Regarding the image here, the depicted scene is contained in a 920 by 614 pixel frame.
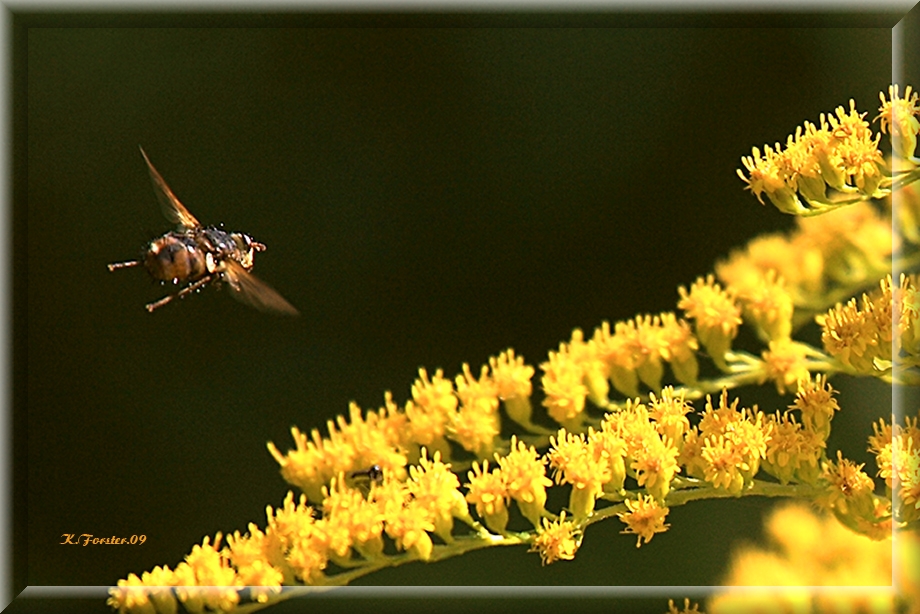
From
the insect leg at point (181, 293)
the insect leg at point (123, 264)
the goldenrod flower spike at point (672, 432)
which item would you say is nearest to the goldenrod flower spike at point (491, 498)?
the goldenrod flower spike at point (672, 432)

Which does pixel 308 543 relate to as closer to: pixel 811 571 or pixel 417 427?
pixel 417 427

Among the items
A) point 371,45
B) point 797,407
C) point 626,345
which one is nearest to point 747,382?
point 797,407

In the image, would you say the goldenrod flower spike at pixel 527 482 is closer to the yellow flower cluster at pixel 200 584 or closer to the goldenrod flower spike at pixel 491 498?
the goldenrod flower spike at pixel 491 498

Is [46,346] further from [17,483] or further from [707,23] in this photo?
[707,23]

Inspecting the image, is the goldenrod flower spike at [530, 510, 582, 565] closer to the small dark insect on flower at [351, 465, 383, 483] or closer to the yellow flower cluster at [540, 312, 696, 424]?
the yellow flower cluster at [540, 312, 696, 424]

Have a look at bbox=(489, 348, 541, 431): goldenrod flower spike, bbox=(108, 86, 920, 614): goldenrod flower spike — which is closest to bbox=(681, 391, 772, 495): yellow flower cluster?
bbox=(108, 86, 920, 614): goldenrod flower spike
